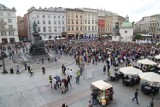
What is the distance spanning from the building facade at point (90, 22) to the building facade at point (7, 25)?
30.5 metres

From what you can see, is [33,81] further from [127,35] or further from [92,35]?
[92,35]

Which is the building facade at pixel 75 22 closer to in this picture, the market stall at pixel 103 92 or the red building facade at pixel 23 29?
the red building facade at pixel 23 29

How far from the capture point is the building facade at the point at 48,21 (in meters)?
61.5

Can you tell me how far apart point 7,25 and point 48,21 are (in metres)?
15.2

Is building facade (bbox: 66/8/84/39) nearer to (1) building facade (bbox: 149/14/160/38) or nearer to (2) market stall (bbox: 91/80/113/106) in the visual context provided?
(1) building facade (bbox: 149/14/160/38)

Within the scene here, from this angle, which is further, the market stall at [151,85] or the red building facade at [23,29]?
the red building facade at [23,29]

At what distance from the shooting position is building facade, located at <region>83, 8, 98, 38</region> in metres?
74.2

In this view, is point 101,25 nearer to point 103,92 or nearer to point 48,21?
point 48,21

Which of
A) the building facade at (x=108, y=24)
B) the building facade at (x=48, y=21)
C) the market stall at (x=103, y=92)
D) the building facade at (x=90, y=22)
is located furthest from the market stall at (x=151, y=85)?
the building facade at (x=108, y=24)

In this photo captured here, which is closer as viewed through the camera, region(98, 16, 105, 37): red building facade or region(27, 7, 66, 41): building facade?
region(27, 7, 66, 41): building facade

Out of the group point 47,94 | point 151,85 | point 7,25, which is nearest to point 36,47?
point 47,94

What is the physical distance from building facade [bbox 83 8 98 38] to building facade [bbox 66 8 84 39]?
205cm

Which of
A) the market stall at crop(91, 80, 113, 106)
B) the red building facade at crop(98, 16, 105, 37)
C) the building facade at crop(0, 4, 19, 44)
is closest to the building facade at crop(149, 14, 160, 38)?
the red building facade at crop(98, 16, 105, 37)

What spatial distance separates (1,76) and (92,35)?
6173 centimetres
